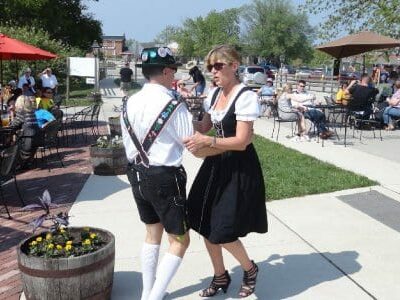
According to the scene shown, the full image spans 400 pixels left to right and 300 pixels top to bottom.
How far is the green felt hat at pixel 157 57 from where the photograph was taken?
3.04 m

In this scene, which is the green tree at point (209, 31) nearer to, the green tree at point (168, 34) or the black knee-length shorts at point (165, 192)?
the green tree at point (168, 34)

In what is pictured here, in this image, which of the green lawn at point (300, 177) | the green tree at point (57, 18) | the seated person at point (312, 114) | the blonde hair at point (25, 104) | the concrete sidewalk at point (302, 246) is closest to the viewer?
the concrete sidewalk at point (302, 246)

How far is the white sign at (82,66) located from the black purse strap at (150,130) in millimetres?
19031

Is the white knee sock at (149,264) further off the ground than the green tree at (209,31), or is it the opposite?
the green tree at (209,31)

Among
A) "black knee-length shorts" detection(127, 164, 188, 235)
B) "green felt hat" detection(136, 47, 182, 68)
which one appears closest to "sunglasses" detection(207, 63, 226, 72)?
"green felt hat" detection(136, 47, 182, 68)

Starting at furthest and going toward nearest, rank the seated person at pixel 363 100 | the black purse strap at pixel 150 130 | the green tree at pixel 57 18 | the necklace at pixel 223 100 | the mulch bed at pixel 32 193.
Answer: the green tree at pixel 57 18
the seated person at pixel 363 100
the mulch bed at pixel 32 193
the necklace at pixel 223 100
the black purse strap at pixel 150 130

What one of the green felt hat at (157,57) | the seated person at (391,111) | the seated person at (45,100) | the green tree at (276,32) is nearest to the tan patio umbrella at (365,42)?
the seated person at (391,111)

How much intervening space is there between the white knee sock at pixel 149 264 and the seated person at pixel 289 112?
8.12m

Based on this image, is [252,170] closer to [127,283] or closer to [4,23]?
[127,283]

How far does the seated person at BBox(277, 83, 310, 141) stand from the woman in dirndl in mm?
7824

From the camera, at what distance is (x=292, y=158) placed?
8.87 metres

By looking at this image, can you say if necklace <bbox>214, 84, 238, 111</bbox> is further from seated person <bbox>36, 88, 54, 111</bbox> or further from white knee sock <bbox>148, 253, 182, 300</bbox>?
seated person <bbox>36, 88, 54, 111</bbox>

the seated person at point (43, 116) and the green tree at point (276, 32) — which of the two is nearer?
the seated person at point (43, 116)

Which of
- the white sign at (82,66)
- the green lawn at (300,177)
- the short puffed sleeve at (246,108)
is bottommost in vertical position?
the green lawn at (300,177)
